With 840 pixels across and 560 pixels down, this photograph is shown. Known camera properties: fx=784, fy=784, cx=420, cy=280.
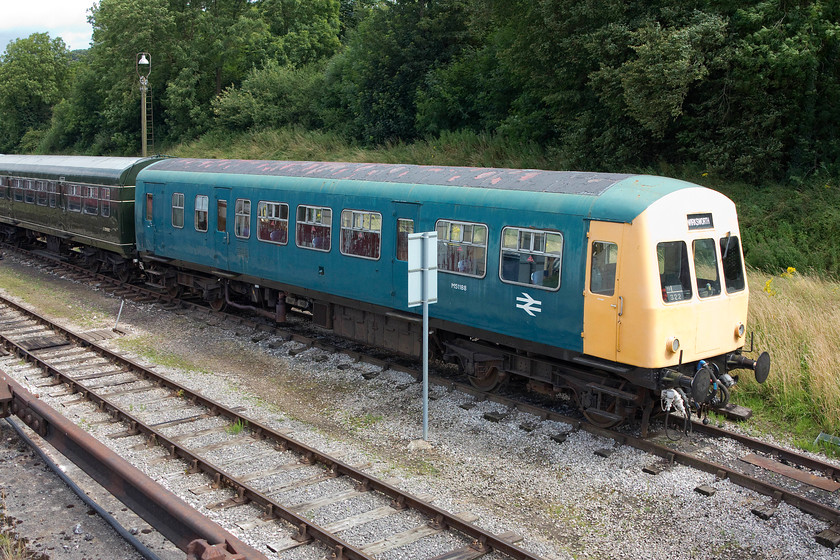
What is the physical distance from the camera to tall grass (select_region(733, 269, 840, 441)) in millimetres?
9852

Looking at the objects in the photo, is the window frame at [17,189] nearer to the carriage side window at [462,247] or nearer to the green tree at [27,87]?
the carriage side window at [462,247]

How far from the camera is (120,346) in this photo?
14.4 meters

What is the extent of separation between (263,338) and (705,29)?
1182 cm

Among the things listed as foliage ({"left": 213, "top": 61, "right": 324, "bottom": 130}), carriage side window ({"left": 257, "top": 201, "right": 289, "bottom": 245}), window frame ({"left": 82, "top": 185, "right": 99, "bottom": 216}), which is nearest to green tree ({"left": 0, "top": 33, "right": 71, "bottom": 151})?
foliage ({"left": 213, "top": 61, "right": 324, "bottom": 130})

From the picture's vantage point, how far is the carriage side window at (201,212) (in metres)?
16.1

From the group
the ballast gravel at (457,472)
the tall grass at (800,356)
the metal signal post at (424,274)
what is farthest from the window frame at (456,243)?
the tall grass at (800,356)

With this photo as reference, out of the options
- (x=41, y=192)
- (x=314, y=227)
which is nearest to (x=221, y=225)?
(x=314, y=227)

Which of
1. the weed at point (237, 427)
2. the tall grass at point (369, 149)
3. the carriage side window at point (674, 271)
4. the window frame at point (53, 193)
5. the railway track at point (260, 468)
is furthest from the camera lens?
the tall grass at point (369, 149)

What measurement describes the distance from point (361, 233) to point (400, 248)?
0.97 meters

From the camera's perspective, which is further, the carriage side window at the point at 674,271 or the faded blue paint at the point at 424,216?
the faded blue paint at the point at 424,216

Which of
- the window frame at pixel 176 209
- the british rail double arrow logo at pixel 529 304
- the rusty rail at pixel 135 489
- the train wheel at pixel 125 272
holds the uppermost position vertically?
the window frame at pixel 176 209

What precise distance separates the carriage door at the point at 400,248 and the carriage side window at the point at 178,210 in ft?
22.3

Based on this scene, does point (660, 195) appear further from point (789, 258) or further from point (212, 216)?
point (212, 216)

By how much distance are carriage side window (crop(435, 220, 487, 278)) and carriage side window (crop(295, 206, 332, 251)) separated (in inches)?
105
